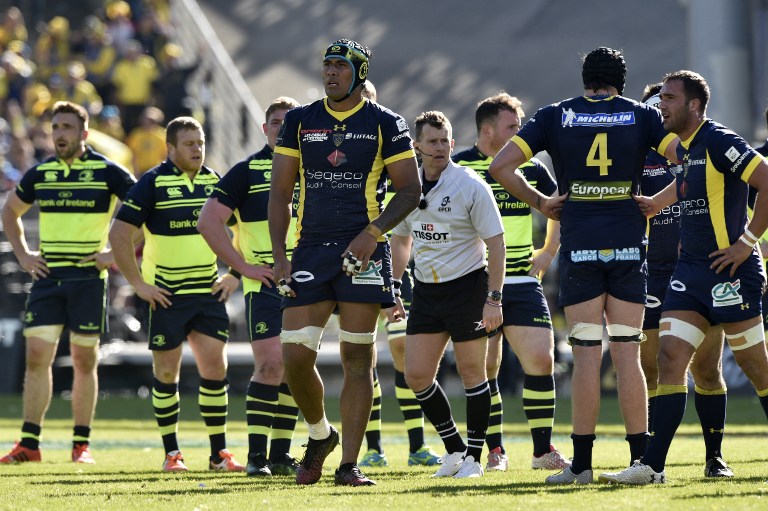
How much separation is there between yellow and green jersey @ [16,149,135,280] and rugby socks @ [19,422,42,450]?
1274mm

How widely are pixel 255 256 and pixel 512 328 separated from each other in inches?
77.8

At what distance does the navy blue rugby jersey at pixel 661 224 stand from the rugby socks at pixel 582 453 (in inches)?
102

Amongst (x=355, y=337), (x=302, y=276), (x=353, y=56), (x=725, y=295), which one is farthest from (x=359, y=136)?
(x=725, y=295)

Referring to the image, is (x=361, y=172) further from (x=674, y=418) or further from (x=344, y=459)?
(x=674, y=418)

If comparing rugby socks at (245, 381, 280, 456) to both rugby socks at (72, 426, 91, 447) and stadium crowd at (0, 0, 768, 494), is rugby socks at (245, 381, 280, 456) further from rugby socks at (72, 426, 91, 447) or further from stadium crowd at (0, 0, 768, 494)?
rugby socks at (72, 426, 91, 447)

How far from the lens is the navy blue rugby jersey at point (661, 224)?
1030 cm

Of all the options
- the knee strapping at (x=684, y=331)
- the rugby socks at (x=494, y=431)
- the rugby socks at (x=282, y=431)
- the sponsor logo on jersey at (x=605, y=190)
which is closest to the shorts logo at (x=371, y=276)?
the sponsor logo on jersey at (x=605, y=190)

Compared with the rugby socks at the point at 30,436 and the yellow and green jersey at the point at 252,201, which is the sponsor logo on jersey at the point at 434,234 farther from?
the rugby socks at the point at 30,436

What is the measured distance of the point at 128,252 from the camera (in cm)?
1091

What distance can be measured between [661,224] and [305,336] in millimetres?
3325

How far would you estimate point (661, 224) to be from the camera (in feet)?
34.1

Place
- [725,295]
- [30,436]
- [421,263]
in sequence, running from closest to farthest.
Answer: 1. [725,295]
2. [421,263]
3. [30,436]

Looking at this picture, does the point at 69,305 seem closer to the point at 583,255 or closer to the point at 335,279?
the point at 335,279

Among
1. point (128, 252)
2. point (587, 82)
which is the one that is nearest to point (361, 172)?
point (587, 82)
